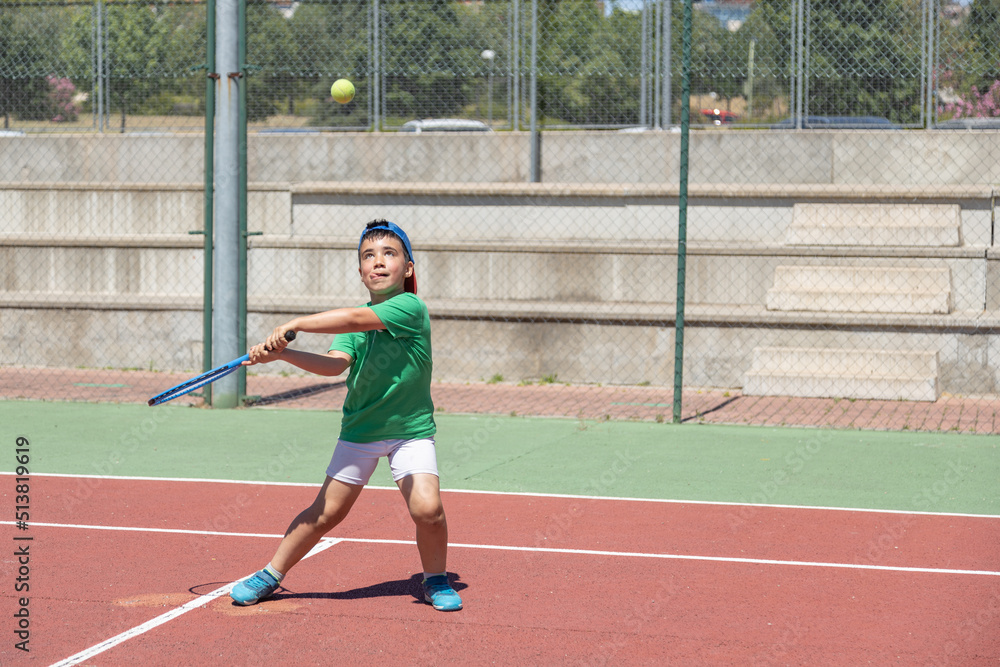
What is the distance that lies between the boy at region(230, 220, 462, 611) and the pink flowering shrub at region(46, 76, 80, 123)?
483 inches

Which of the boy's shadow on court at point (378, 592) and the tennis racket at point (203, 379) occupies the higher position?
the tennis racket at point (203, 379)

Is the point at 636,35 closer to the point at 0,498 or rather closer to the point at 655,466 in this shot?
the point at 655,466

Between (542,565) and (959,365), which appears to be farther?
(959,365)

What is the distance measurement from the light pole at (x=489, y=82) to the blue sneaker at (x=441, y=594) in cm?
1097

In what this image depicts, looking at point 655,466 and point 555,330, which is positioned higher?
point 555,330

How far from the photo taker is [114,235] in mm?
14406

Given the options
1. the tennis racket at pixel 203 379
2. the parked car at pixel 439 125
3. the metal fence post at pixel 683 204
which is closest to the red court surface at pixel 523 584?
the tennis racket at pixel 203 379

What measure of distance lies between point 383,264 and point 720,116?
11.1 m

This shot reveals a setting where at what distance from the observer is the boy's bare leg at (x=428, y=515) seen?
467 centimetres

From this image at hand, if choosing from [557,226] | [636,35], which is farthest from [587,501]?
[636,35]

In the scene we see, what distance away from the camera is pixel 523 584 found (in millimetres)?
5285

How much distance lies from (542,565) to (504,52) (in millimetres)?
10541

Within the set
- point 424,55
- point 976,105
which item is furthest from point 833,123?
point 424,55

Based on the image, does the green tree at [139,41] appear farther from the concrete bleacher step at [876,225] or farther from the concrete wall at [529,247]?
the concrete bleacher step at [876,225]
